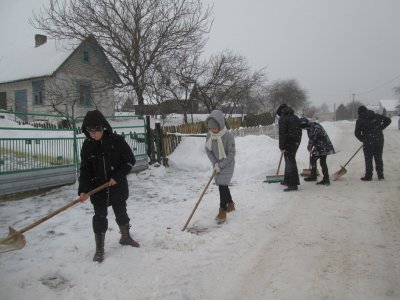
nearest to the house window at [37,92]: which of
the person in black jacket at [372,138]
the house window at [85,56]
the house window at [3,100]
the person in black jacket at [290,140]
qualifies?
the house window at [85,56]

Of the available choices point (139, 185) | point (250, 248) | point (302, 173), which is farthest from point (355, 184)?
point (139, 185)

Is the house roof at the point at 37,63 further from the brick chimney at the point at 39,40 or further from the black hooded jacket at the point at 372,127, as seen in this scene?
the black hooded jacket at the point at 372,127

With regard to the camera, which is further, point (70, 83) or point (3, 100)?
point (3, 100)

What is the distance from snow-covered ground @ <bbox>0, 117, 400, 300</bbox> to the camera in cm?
305

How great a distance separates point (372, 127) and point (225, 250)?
5121 mm

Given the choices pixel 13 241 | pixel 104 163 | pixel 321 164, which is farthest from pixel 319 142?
pixel 13 241

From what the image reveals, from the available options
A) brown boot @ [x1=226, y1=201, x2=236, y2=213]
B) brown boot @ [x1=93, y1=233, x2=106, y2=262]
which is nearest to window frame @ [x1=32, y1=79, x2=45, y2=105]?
brown boot @ [x1=226, y1=201, x2=236, y2=213]

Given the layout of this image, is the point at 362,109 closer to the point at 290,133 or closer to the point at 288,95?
the point at 290,133

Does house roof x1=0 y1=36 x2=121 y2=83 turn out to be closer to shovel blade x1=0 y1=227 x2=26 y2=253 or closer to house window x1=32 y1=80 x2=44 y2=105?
house window x1=32 y1=80 x2=44 y2=105

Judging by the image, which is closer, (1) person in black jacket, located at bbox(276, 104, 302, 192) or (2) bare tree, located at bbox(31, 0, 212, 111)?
(1) person in black jacket, located at bbox(276, 104, 302, 192)

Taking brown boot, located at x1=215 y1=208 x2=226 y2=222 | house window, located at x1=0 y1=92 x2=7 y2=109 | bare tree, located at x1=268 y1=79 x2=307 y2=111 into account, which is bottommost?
brown boot, located at x1=215 y1=208 x2=226 y2=222

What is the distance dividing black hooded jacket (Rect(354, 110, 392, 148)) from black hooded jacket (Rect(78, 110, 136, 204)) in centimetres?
564

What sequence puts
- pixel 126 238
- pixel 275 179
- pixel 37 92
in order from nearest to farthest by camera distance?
1. pixel 126 238
2. pixel 275 179
3. pixel 37 92

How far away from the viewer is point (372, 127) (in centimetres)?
728
